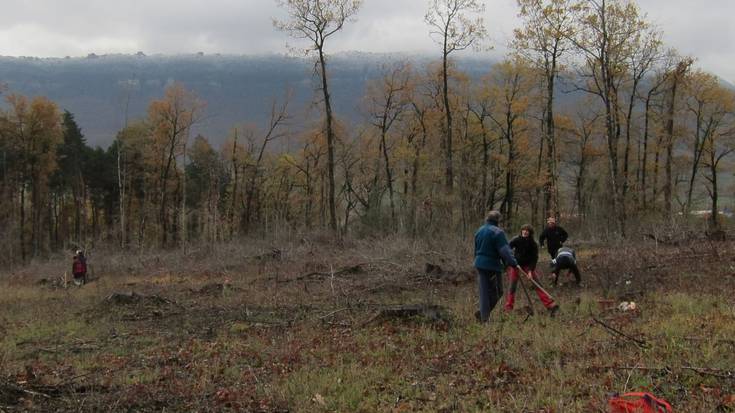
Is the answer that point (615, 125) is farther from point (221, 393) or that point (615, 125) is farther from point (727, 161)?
point (221, 393)

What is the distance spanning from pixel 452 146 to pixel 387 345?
102 ft

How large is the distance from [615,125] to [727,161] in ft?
52.0

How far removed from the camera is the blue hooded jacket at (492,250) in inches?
371

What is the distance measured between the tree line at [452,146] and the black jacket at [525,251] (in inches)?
482

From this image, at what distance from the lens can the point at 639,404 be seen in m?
4.63

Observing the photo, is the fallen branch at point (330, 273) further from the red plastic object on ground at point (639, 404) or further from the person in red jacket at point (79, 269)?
the red plastic object on ground at point (639, 404)

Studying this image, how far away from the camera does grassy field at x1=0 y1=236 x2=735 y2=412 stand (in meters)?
6.09

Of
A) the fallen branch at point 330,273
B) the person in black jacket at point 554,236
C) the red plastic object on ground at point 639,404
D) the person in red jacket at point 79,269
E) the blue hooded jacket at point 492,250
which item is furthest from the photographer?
the person in red jacket at point 79,269

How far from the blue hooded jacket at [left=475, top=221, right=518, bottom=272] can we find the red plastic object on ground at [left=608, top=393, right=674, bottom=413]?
464 cm

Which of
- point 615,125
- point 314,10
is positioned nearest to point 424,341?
point 314,10

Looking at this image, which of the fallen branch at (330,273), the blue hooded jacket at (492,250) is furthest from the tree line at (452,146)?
the blue hooded jacket at (492,250)

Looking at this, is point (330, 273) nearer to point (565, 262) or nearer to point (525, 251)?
point (525, 251)

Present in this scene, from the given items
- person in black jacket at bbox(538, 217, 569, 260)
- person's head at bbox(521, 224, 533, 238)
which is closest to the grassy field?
person in black jacket at bbox(538, 217, 569, 260)

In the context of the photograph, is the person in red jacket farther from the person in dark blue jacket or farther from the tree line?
the person in dark blue jacket
